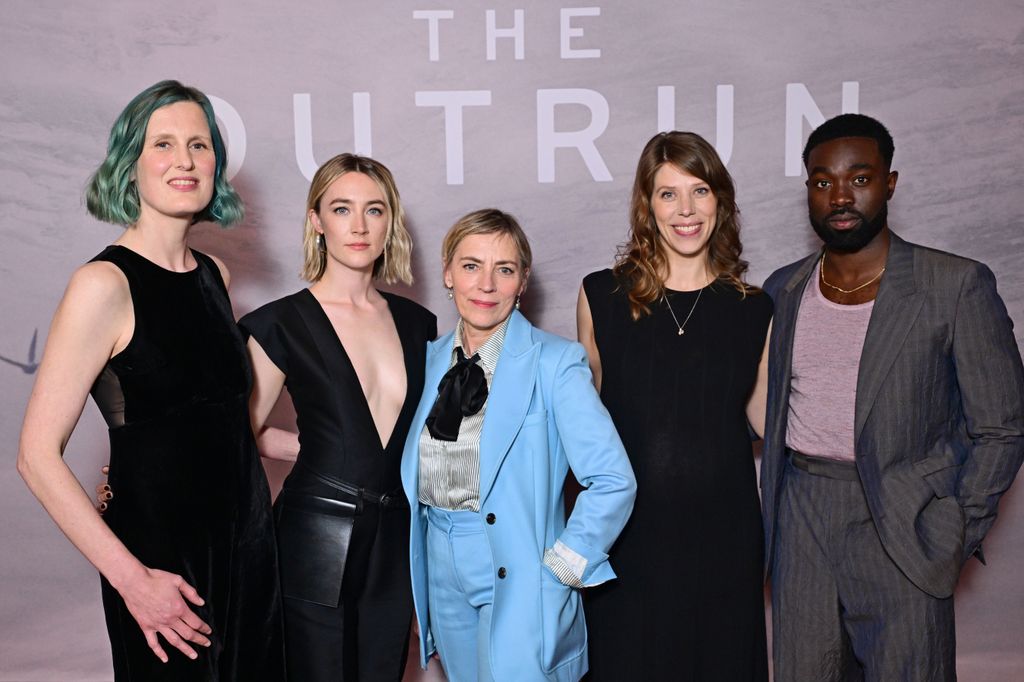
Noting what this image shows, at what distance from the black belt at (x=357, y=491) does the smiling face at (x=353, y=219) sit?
602 mm

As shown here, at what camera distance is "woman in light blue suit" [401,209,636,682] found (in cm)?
221

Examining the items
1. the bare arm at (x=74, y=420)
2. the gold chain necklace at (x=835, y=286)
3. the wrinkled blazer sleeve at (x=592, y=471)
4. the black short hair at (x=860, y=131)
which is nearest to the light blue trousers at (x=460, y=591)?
the wrinkled blazer sleeve at (x=592, y=471)

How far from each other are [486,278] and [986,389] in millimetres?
1357

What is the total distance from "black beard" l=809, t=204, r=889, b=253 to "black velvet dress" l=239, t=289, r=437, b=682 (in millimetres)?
1312

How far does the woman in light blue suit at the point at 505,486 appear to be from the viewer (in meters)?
2.21

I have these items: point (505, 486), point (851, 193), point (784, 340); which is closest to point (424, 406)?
point (505, 486)

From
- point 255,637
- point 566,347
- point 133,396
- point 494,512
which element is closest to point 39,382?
point 133,396

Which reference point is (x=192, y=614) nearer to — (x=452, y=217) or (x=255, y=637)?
(x=255, y=637)

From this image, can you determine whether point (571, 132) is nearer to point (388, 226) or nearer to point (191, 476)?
point (388, 226)

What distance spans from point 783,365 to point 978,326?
0.51 metres

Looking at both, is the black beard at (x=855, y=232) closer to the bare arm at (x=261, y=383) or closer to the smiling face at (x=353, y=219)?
the smiling face at (x=353, y=219)

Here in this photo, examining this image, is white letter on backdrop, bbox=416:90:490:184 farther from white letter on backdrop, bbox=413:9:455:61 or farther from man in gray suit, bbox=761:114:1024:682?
man in gray suit, bbox=761:114:1024:682

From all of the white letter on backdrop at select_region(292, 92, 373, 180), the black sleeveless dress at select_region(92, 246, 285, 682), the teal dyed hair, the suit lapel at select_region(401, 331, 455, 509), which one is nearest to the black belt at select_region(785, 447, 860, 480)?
the suit lapel at select_region(401, 331, 455, 509)

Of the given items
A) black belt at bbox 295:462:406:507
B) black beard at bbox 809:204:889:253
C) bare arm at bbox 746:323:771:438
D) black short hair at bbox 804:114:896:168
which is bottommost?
black belt at bbox 295:462:406:507
